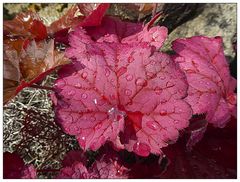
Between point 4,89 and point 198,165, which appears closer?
point 4,89

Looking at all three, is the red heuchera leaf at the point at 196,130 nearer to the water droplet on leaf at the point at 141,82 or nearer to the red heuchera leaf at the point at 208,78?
the red heuchera leaf at the point at 208,78

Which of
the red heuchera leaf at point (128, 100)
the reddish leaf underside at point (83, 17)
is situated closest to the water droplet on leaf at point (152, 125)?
the red heuchera leaf at point (128, 100)

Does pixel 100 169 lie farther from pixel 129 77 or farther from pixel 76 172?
pixel 129 77

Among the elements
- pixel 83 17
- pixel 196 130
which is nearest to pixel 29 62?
pixel 83 17

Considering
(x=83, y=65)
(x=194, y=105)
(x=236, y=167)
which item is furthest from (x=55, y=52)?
(x=236, y=167)

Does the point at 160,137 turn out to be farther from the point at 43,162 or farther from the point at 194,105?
the point at 43,162
